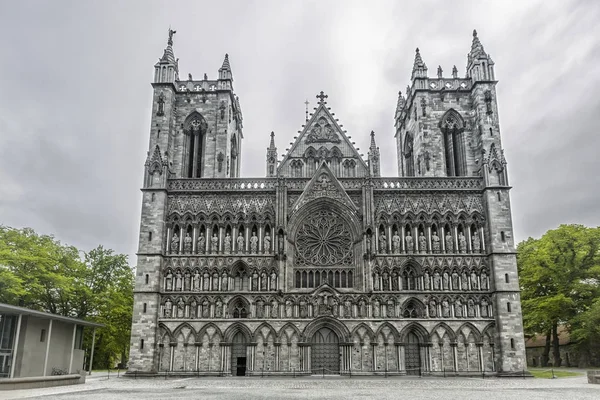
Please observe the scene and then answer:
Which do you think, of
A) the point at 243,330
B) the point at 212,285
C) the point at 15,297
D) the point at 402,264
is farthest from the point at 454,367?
the point at 15,297

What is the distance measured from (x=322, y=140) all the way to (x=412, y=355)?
1945cm

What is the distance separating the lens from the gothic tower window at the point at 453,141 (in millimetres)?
48188

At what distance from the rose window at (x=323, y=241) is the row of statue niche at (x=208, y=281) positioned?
2978mm

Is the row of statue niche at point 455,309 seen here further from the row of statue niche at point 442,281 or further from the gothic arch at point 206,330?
the gothic arch at point 206,330

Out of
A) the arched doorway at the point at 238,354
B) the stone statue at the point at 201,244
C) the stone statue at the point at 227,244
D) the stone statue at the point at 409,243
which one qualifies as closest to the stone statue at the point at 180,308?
the stone statue at the point at 201,244

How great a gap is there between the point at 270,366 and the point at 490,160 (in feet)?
78.6

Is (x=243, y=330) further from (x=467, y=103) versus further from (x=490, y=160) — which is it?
(x=467, y=103)

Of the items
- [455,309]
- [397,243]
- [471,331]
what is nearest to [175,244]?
[397,243]

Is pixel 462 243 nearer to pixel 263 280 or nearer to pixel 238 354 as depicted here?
pixel 263 280

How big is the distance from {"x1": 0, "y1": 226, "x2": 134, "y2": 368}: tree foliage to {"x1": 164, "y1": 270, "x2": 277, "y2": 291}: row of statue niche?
12.4 meters

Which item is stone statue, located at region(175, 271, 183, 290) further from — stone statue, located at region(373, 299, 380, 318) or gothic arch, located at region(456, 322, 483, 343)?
gothic arch, located at region(456, 322, 483, 343)

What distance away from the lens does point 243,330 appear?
41.8 metres

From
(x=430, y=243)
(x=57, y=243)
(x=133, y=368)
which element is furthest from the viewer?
(x=57, y=243)

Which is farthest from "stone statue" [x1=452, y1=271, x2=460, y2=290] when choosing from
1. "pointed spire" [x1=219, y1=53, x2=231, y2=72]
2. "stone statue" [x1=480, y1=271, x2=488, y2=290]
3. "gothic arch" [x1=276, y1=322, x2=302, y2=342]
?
"pointed spire" [x1=219, y1=53, x2=231, y2=72]
